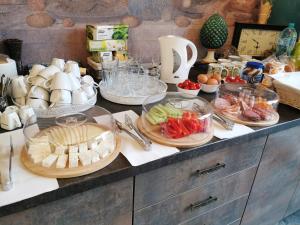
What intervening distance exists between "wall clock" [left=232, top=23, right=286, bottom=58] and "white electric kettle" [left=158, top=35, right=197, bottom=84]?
58 cm

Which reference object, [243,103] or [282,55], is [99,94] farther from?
[282,55]

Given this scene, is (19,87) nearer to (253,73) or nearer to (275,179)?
(253,73)

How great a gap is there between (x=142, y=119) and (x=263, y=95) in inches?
22.5

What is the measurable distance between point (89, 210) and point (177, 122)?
0.37 metres

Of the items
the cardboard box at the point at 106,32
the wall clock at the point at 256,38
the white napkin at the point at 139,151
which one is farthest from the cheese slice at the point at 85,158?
the wall clock at the point at 256,38

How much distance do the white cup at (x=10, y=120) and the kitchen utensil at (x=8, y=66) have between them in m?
0.25

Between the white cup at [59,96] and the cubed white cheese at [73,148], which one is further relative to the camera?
the white cup at [59,96]

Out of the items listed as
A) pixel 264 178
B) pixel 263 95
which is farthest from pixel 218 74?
pixel 264 178

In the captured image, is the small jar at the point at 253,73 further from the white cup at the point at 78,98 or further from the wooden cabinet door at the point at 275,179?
the white cup at the point at 78,98

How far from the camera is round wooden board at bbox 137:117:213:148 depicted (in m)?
0.79

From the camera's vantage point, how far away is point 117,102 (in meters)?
1.03

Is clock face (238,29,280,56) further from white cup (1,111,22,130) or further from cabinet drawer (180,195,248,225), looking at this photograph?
white cup (1,111,22,130)

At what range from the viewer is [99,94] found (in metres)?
1.09

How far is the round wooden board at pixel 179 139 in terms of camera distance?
79 centimetres
